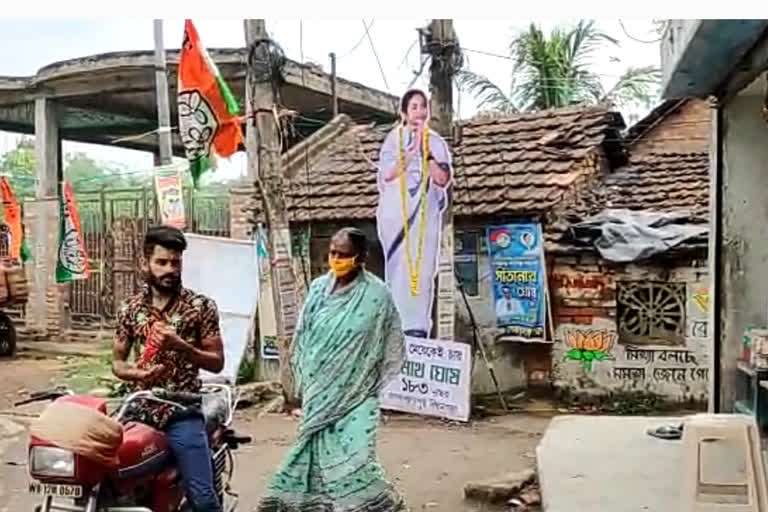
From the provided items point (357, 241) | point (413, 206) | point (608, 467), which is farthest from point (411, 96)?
point (608, 467)

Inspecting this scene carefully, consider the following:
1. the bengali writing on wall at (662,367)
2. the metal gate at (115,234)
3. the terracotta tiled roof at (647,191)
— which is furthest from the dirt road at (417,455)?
the metal gate at (115,234)

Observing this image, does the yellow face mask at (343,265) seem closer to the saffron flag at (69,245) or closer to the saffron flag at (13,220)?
the saffron flag at (69,245)

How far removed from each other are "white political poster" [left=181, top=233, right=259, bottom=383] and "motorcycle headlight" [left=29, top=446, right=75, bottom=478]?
269 inches

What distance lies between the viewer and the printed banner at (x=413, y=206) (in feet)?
26.8

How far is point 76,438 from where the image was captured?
278 cm

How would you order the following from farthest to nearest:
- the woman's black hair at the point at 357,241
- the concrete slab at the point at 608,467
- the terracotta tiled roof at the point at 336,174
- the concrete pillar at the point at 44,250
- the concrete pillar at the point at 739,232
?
the concrete pillar at the point at 44,250
the terracotta tiled roof at the point at 336,174
the concrete pillar at the point at 739,232
the woman's black hair at the point at 357,241
the concrete slab at the point at 608,467

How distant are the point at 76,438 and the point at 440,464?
4159 millimetres

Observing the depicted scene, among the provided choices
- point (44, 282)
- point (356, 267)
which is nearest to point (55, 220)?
point (44, 282)

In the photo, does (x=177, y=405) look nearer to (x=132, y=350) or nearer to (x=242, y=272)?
(x=132, y=350)

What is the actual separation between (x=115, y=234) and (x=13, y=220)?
1.41 m

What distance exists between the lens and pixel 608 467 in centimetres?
496

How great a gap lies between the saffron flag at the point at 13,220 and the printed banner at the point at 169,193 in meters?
4.90

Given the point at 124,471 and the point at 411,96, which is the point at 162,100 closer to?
the point at 411,96

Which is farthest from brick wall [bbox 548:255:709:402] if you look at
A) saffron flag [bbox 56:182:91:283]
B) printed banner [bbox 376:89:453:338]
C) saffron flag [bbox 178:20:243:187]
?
saffron flag [bbox 56:182:91:283]
